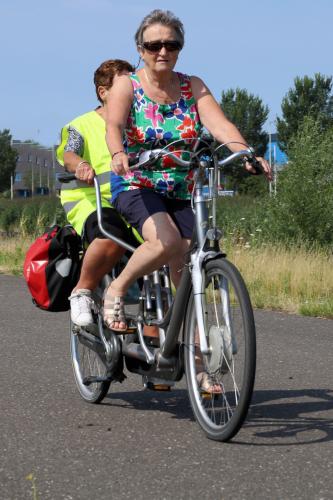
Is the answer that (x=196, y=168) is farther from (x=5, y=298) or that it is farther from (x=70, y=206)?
A: (x=5, y=298)

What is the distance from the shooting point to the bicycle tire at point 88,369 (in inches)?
240

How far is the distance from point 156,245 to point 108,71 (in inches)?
78.7

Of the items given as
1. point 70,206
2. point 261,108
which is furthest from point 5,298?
point 261,108

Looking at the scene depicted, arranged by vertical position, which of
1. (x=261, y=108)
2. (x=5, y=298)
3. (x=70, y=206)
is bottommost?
(x=5, y=298)

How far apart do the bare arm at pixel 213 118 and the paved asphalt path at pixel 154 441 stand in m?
1.20

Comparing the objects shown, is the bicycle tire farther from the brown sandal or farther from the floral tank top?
the floral tank top

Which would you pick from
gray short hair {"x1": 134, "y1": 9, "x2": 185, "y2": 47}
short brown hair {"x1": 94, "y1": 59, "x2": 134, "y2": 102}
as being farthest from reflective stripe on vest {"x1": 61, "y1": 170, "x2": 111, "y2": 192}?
gray short hair {"x1": 134, "y1": 9, "x2": 185, "y2": 47}

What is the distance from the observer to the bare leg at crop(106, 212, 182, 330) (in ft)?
17.3

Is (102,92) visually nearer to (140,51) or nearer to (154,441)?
(140,51)

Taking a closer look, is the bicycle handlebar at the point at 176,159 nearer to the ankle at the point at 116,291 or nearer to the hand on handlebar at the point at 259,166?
the hand on handlebar at the point at 259,166

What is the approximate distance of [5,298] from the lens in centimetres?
1246

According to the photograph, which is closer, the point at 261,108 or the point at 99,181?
the point at 99,181

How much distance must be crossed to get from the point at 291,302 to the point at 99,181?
5490 millimetres

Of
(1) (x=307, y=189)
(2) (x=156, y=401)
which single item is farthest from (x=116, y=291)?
(1) (x=307, y=189)
